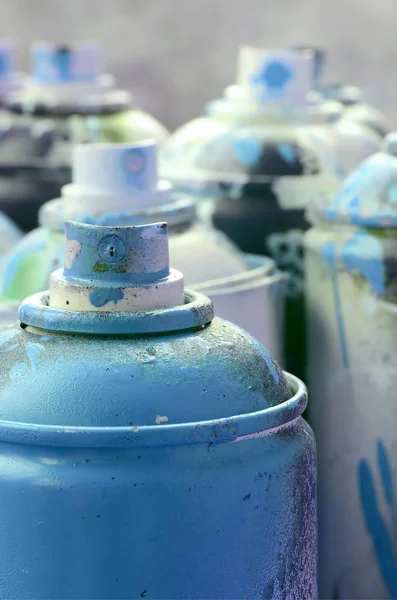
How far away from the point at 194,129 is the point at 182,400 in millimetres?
1618

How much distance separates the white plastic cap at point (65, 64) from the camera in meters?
3.52

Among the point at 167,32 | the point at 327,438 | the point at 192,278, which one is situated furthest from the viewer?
the point at 167,32

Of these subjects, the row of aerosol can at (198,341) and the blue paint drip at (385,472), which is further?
the blue paint drip at (385,472)

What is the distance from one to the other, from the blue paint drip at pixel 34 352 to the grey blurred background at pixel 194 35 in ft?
18.5

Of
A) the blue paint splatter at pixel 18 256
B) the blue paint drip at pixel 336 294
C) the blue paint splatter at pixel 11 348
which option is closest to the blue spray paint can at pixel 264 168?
the blue paint drip at pixel 336 294

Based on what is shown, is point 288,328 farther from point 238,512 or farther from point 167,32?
point 167,32

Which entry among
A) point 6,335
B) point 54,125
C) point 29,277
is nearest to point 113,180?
point 29,277

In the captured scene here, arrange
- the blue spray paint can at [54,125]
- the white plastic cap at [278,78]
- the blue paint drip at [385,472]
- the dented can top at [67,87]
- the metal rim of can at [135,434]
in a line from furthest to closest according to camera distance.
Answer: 1. the dented can top at [67,87]
2. the blue spray paint can at [54,125]
3. the white plastic cap at [278,78]
4. the blue paint drip at [385,472]
5. the metal rim of can at [135,434]

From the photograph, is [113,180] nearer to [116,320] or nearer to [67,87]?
[116,320]

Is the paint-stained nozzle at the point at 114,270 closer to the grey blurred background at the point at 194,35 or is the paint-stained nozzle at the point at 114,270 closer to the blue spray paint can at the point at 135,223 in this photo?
the blue spray paint can at the point at 135,223

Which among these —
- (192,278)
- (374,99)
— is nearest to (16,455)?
(192,278)

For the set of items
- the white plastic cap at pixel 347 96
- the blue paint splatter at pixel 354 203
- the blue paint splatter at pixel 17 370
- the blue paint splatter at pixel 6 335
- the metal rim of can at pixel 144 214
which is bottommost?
the white plastic cap at pixel 347 96

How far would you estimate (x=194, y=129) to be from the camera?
291cm

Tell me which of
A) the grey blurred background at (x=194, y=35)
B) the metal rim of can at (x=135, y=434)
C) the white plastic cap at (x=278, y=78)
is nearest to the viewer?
the metal rim of can at (x=135, y=434)
